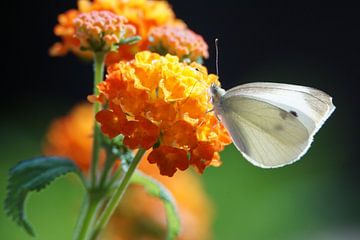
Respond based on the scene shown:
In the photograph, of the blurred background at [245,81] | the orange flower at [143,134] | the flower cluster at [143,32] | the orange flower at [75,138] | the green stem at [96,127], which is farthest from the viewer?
the blurred background at [245,81]

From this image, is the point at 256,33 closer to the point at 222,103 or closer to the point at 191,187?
the point at 191,187

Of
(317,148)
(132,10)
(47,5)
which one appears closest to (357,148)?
(317,148)

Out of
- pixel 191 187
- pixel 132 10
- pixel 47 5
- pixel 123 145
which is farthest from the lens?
pixel 47 5

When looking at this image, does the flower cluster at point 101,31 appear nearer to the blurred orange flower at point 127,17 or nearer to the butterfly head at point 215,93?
the blurred orange flower at point 127,17

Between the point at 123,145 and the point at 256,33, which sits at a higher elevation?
the point at 123,145

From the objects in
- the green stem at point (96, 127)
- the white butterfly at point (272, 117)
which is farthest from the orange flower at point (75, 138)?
the white butterfly at point (272, 117)

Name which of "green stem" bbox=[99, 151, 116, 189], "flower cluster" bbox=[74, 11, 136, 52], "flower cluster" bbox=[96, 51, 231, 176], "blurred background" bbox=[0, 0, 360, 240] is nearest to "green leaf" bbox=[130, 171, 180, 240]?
"green stem" bbox=[99, 151, 116, 189]

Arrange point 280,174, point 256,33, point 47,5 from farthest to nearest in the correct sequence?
point 256,33 < point 47,5 < point 280,174
